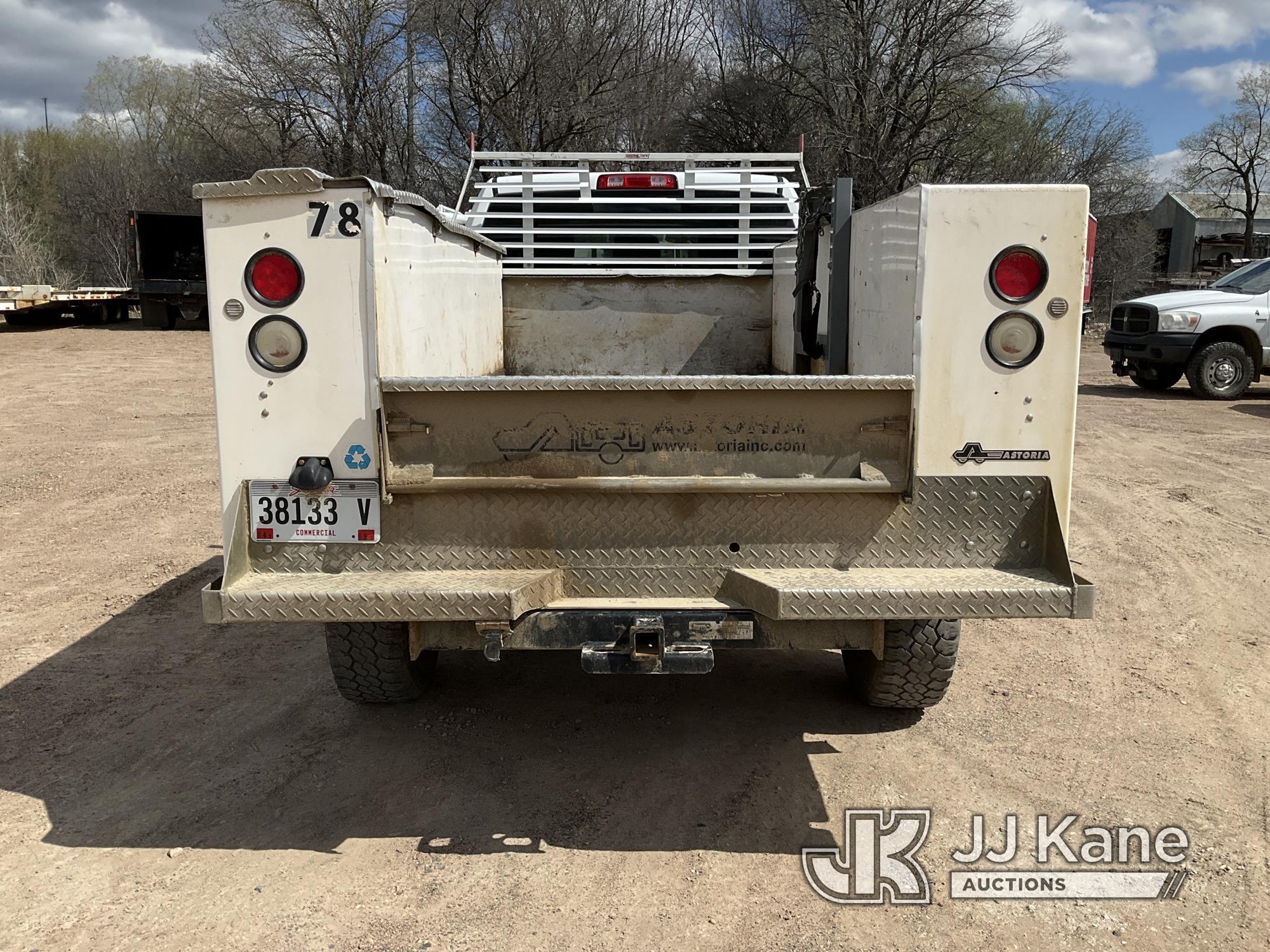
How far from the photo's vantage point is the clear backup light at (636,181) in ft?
23.6

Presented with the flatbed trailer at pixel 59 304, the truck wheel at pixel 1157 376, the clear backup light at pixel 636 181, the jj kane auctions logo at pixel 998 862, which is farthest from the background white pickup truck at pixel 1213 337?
the flatbed trailer at pixel 59 304

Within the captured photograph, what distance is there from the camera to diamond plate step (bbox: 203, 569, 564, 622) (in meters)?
3.07

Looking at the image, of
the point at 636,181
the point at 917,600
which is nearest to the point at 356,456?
the point at 917,600

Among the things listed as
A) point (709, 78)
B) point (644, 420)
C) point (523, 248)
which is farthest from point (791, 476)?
point (709, 78)

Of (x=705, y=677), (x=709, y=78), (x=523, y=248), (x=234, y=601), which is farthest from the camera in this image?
(x=709, y=78)

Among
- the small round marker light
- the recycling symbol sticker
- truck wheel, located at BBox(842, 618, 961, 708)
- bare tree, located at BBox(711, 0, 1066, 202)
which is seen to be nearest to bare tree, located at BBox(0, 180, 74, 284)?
bare tree, located at BBox(711, 0, 1066, 202)

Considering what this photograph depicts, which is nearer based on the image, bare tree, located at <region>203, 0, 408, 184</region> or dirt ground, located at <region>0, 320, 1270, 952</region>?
dirt ground, located at <region>0, 320, 1270, 952</region>

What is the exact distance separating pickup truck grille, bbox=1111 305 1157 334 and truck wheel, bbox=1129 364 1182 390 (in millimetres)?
605

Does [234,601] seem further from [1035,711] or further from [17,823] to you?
[1035,711]

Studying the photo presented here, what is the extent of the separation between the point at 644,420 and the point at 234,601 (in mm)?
1397

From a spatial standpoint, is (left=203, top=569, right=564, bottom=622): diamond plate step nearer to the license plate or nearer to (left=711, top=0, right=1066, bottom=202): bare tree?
the license plate

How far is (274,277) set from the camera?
317cm

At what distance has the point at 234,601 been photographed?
3.12 metres

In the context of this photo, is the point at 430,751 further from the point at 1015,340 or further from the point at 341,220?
the point at 1015,340
